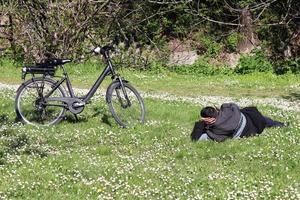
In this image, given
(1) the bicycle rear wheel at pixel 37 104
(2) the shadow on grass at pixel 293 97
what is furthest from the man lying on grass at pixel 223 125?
(2) the shadow on grass at pixel 293 97

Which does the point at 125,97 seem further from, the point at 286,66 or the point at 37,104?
the point at 286,66

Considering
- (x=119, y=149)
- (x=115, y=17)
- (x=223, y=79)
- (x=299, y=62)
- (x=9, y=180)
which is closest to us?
(x=9, y=180)

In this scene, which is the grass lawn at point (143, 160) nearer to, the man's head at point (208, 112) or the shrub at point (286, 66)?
the man's head at point (208, 112)

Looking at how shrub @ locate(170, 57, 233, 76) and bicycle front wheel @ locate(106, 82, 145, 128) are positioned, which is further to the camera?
shrub @ locate(170, 57, 233, 76)

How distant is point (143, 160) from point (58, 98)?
2.87 meters

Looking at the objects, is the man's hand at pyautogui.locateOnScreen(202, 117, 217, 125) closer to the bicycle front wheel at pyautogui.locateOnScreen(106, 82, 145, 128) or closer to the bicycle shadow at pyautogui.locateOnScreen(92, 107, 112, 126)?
the bicycle front wheel at pyautogui.locateOnScreen(106, 82, 145, 128)

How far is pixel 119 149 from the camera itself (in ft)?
31.1

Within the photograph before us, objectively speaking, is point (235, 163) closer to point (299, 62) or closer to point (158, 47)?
point (299, 62)

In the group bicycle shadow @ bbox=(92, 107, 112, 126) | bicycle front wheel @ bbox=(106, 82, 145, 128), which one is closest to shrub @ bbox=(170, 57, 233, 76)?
bicycle shadow @ bbox=(92, 107, 112, 126)

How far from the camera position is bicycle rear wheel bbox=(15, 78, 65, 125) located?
428 inches

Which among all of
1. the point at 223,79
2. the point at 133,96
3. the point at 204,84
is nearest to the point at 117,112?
the point at 133,96

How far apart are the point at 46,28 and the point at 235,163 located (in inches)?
660

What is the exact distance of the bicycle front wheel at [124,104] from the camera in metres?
10.8

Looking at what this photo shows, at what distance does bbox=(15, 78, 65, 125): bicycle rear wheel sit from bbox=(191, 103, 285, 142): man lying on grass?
2.80 meters
